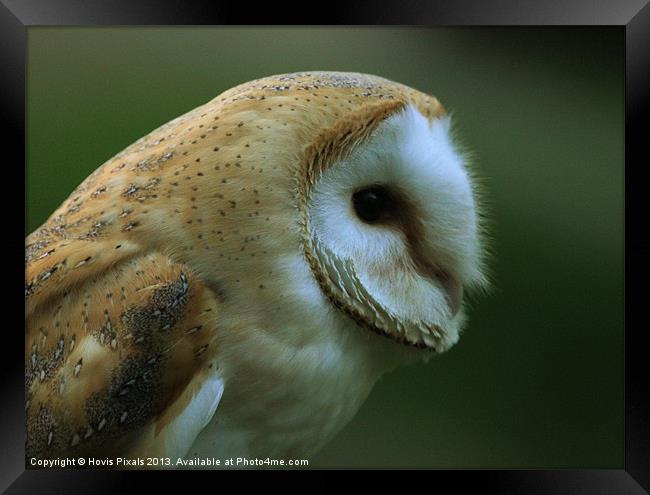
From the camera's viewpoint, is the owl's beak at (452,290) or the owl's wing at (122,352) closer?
the owl's wing at (122,352)

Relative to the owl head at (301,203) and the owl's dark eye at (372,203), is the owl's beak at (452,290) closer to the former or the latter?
the owl head at (301,203)

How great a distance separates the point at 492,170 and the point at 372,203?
0.26 metres

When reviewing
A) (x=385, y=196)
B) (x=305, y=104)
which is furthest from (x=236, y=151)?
(x=385, y=196)

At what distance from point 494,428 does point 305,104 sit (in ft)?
2.24

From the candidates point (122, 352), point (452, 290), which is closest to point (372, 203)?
point (452, 290)

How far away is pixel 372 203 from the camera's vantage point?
1.03m

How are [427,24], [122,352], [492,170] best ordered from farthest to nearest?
1. [492,170]
2. [427,24]
3. [122,352]

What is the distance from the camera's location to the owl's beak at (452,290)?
1.09m

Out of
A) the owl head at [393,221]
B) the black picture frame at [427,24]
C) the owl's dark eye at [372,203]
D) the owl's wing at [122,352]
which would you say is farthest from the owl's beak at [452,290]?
the owl's wing at [122,352]

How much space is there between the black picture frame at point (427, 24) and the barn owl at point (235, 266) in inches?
2.1

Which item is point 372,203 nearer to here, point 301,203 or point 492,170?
point 301,203

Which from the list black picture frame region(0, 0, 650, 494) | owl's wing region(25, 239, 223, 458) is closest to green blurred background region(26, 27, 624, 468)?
black picture frame region(0, 0, 650, 494)

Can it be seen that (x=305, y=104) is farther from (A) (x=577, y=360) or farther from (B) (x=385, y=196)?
(A) (x=577, y=360)

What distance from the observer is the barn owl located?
3.04 ft
